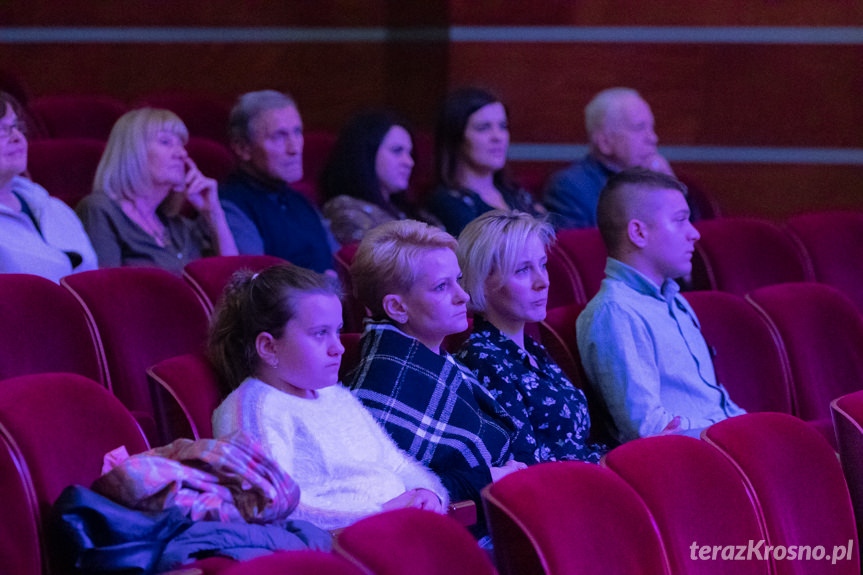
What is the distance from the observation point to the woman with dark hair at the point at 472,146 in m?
2.55

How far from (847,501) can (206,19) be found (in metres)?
2.84

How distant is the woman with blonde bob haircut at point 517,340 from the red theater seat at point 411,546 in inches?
24.2

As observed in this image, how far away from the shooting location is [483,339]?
1657 millimetres

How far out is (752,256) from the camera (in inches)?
93.4

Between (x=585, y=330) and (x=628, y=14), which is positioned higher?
(x=628, y=14)

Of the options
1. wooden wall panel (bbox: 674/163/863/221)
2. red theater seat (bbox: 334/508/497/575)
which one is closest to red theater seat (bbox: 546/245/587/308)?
wooden wall panel (bbox: 674/163/863/221)

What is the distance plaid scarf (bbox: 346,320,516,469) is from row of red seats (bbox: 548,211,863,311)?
2.26 ft

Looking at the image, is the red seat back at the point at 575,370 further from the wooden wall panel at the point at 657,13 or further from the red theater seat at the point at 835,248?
the wooden wall panel at the point at 657,13

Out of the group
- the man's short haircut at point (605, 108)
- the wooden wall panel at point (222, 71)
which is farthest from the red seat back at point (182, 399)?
the wooden wall panel at point (222, 71)

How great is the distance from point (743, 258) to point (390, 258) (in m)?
1.05

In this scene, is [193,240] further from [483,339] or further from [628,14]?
[628,14]

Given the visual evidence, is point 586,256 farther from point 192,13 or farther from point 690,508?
point 192,13

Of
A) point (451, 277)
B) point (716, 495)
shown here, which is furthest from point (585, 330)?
point (716, 495)

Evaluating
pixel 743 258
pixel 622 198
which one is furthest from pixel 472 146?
pixel 622 198
